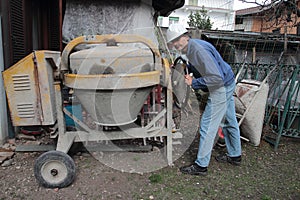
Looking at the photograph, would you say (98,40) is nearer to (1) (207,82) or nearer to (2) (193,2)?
(1) (207,82)

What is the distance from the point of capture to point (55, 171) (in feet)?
8.34

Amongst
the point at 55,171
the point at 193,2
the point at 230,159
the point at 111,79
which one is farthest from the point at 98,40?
the point at 193,2

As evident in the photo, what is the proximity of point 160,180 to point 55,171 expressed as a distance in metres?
1.16

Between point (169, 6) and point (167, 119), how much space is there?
16.1 ft

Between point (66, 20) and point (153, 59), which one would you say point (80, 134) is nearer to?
point (153, 59)

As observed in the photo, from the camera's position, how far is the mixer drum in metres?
2.45

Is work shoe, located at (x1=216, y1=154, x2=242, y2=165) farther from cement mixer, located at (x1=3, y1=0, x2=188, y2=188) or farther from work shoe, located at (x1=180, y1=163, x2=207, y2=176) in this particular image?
cement mixer, located at (x1=3, y1=0, x2=188, y2=188)

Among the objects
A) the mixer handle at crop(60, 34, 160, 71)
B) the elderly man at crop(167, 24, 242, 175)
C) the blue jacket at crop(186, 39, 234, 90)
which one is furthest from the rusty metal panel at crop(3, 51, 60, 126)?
the blue jacket at crop(186, 39, 234, 90)

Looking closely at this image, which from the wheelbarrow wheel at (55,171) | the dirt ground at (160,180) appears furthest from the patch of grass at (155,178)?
the wheelbarrow wheel at (55,171)

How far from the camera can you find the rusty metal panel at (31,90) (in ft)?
8.79

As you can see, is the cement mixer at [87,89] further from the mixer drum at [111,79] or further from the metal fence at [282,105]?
the metal fence at [282,105]

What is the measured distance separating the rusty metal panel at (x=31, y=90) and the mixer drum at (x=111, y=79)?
32cm

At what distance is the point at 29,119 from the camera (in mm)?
2812

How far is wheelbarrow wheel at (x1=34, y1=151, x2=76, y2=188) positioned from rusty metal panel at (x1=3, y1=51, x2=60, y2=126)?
0.49m
